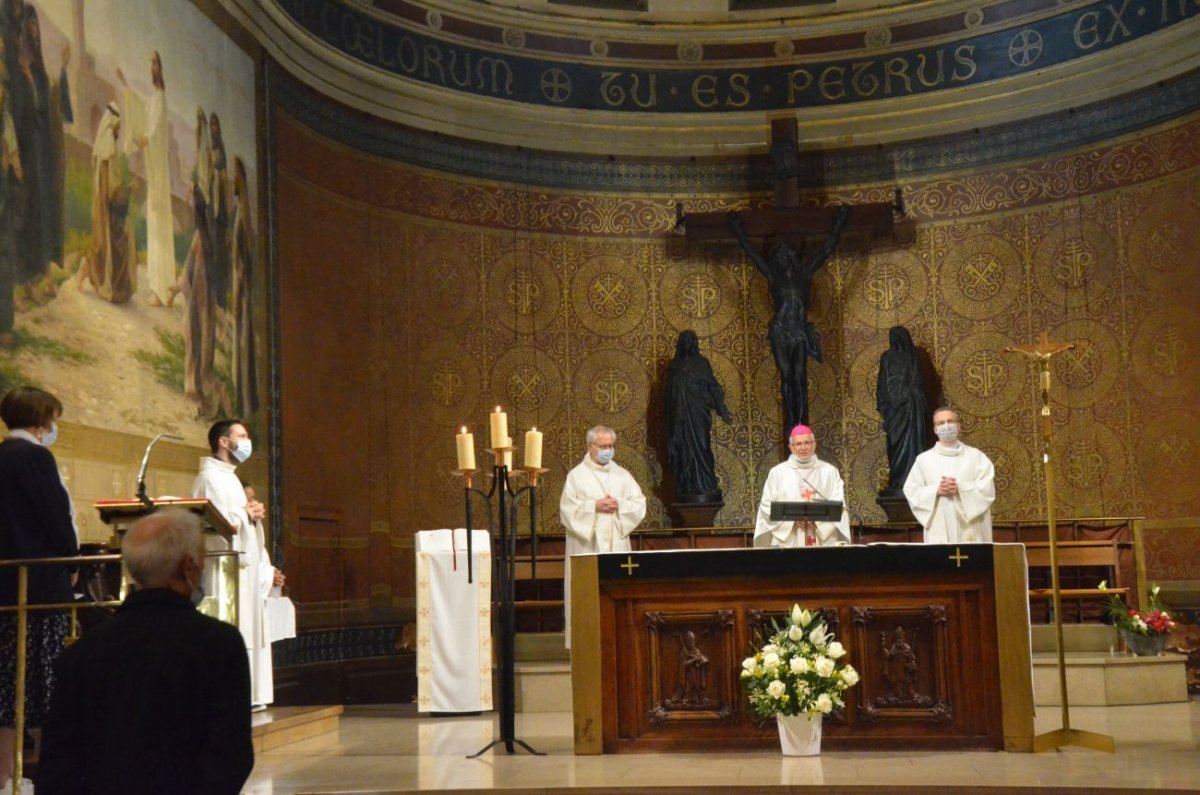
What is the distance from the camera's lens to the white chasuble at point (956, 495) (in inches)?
397

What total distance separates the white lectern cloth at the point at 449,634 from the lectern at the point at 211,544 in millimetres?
2915

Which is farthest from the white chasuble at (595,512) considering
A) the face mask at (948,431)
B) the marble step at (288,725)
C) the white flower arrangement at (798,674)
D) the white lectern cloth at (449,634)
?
the white flower arrangement at (798,674)

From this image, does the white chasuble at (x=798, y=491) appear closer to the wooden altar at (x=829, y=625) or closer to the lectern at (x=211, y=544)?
the wooden altar at (x=829, y=625)

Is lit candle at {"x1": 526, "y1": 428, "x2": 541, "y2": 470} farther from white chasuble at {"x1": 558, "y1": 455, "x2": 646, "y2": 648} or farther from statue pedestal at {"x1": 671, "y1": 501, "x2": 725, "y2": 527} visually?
statue pedestal at {"x1": 671, "y1": 501, "x2": 725, "y2": 527}

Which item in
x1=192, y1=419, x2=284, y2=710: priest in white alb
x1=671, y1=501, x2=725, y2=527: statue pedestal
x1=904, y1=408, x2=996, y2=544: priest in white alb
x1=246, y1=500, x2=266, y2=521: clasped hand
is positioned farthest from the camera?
x1=671, y1=501, x2=725, y2=527: statue pedestal

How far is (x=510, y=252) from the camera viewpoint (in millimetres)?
13609

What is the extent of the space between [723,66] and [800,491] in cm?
595

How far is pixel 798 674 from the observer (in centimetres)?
677

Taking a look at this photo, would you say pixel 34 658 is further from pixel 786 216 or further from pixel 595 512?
pixel 786 216

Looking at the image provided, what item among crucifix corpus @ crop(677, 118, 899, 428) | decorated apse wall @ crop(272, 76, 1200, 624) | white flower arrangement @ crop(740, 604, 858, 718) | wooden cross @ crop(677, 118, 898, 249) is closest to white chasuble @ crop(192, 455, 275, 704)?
decorated apse wall @ crop(272, 76, 1200, 624)

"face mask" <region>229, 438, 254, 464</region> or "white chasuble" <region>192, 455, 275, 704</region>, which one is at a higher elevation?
"face mask" <region>229, 438, 254, 464</region>

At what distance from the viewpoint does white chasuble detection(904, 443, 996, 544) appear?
1008 cm

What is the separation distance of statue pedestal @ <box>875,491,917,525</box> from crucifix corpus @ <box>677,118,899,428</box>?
3.33 feet

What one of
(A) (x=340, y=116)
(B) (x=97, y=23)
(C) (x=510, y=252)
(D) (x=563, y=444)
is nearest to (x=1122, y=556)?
(D) (x=563, y=444)
